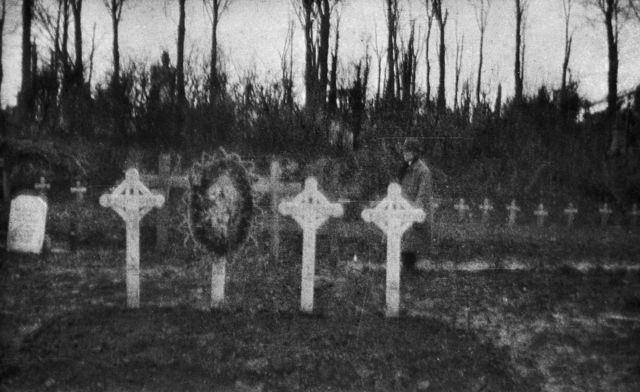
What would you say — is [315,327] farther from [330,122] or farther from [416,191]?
[330,122]

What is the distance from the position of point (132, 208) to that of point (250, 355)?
2427mm

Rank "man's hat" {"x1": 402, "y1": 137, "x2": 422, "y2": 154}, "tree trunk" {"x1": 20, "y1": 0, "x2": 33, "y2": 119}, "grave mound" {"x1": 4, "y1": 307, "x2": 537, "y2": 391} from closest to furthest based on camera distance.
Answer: "grave mound" {"x1": 4, "y1": 307, "x2": 537, "y2": 391}
"man's hat" {"x1": 402, "y1": 137, "x2": 422, "y2": 154}
"tree trunk" {"x1": 20, "y1": 0, "x2": 33, "y2": 119}

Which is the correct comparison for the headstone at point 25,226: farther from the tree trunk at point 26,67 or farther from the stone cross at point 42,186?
the tree trunk at point 26,67

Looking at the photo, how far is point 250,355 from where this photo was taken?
4.18m

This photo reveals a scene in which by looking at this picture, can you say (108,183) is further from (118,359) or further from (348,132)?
(118,359)

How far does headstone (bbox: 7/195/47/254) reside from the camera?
7703 mm

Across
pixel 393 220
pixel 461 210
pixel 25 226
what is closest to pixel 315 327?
pixel 393 220

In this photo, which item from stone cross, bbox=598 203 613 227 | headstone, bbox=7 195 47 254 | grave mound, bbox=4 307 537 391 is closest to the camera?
grave mound, bbox=4 307 537 391

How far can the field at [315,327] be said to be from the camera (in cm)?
389

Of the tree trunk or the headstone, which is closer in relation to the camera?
the headstone

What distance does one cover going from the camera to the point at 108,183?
46.6 feet

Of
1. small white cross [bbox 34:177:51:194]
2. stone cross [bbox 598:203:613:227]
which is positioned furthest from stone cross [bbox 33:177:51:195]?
stone cross [bbox 598:203:613:227]

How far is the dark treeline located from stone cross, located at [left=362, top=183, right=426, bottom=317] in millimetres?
10577

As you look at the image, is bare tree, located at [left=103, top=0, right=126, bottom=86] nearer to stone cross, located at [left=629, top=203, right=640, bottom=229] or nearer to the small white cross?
the small white cross
